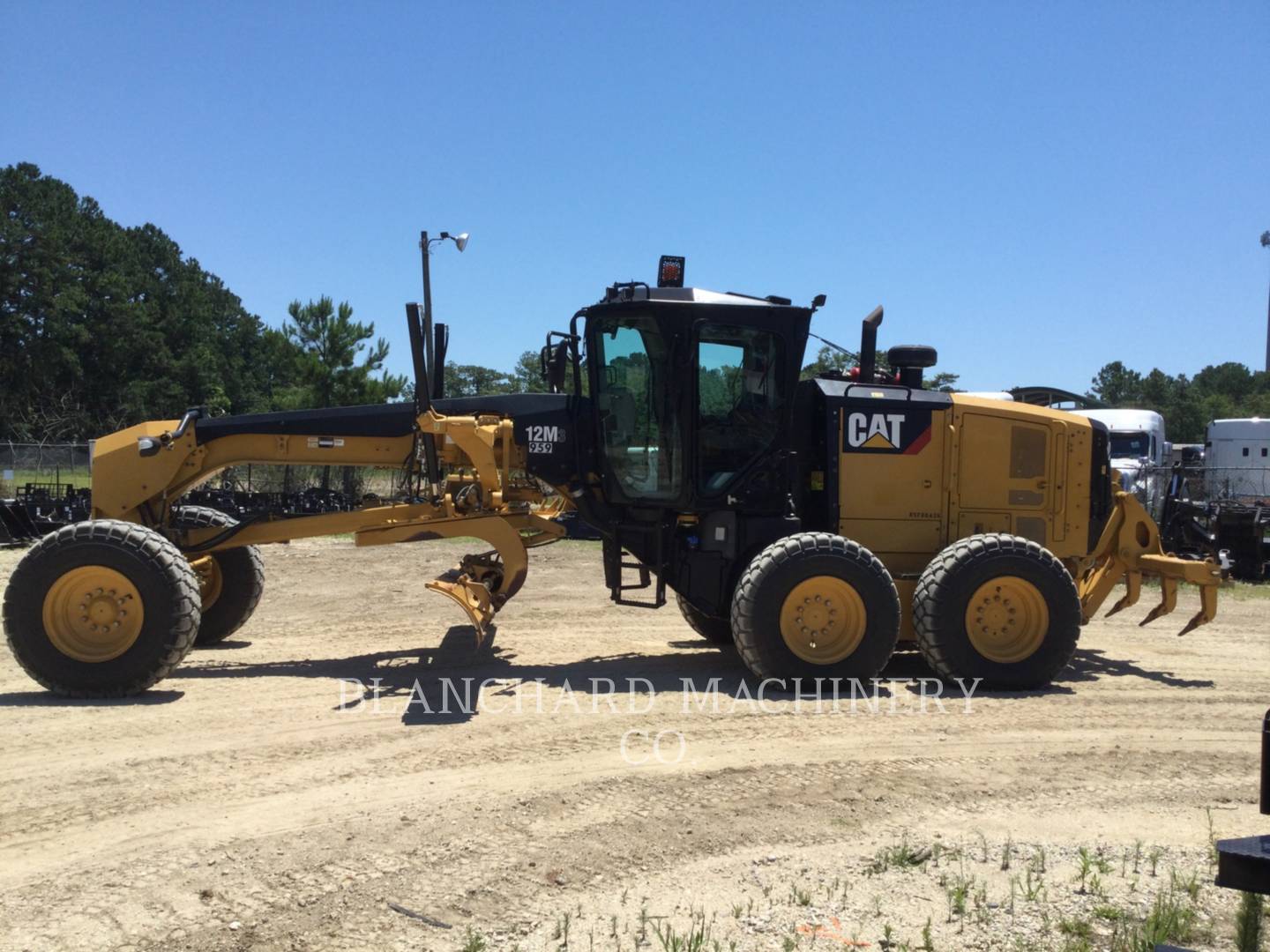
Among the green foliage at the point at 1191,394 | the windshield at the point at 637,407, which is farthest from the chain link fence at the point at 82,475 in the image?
Result: the green foliage at the point at 1191,394

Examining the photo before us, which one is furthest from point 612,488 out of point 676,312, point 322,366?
point 322,366

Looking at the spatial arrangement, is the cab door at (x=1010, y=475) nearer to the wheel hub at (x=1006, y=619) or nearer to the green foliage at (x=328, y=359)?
the wheel hub at (x=1006, y=619)

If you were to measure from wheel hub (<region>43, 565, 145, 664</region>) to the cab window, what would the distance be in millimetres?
4219

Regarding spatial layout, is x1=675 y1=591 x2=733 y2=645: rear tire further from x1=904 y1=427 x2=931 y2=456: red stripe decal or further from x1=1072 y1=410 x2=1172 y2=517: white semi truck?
x1=1072 y1=410 x2=1172 y2=517: white semi truck

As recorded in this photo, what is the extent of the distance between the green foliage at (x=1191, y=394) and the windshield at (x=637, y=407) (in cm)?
→ 4409

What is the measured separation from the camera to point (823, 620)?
7.09 meters

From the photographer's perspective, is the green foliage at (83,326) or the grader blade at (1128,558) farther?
the green foliage at (83,326)

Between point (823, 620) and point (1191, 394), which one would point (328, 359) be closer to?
point (823, 620)

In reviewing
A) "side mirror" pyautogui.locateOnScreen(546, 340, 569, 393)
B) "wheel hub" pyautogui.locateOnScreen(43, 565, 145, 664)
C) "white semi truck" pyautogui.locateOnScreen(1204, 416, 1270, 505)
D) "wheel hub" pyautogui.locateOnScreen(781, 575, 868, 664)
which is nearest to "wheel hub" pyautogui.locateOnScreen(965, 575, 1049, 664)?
"wheel hub" pyautogui.locateOnScreen(781, 575, 868, 664)

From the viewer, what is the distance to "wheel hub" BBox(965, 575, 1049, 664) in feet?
23.8

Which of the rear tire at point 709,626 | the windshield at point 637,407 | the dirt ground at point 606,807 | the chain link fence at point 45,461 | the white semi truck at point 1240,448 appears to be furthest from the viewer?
the chain link fence at point 45,461

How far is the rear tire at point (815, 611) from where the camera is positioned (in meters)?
7.01

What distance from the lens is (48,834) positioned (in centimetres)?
444

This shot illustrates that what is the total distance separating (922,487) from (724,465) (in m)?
1.66
